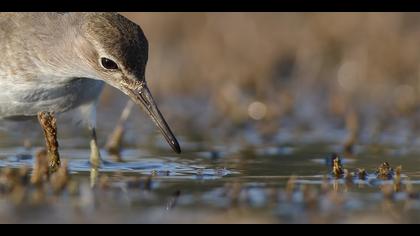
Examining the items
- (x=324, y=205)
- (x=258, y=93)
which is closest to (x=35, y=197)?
(x=324, y=205)

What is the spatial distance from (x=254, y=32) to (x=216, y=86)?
1894 millimetres

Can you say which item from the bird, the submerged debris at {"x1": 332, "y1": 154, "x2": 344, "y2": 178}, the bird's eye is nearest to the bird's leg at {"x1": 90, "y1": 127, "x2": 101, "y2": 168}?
the bird

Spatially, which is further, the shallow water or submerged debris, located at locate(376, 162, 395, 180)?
submerged debris, located at locate(376, 162, 395, 180)

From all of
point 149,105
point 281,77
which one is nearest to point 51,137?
point 149,105

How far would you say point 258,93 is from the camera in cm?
1197

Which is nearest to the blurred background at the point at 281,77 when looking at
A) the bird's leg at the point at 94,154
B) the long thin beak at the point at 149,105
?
the bird's leg at the point at 94,154

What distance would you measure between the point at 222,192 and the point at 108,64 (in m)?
1.77

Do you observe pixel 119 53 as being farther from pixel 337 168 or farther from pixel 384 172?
pixel 384 172

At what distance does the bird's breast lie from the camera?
321 inches

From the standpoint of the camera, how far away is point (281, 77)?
13.4m

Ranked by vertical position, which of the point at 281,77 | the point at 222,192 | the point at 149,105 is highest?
the point at 281,77

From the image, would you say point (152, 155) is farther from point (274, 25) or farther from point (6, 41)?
point (274, 25)

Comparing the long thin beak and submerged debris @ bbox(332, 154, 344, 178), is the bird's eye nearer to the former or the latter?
the long thin beak

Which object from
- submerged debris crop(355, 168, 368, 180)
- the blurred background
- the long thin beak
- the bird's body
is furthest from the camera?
the blurred background
